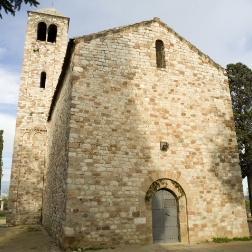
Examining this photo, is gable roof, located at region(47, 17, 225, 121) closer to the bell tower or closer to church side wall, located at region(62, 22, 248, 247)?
church side wall, located at region(62, 22, 248, 247)

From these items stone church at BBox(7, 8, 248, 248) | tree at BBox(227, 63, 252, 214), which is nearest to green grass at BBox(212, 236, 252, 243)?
stone church at BBox(7, 8, 248, 248)

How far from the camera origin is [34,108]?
641 inches

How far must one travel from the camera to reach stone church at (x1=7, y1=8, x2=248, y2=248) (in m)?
7.43

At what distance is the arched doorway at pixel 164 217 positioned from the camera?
26.4ft

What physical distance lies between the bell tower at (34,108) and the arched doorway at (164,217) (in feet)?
30.0

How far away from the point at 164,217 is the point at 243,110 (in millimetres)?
12824

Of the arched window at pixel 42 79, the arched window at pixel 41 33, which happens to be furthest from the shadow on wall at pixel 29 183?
the arched window at pixel 41 33

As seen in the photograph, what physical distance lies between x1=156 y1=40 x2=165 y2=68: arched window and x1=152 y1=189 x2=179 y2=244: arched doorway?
481 centimetres

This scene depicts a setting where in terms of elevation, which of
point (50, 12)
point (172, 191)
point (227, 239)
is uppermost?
point (50, 12)

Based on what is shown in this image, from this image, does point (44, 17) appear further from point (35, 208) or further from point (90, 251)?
point (90, 251)

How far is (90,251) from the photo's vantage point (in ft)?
22.0

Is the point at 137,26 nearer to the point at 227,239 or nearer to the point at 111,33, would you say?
the point at 111,33

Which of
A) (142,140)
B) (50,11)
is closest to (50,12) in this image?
(50,11)

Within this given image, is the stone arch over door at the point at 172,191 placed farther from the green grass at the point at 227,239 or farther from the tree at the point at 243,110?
the tree at the point at 243,110
